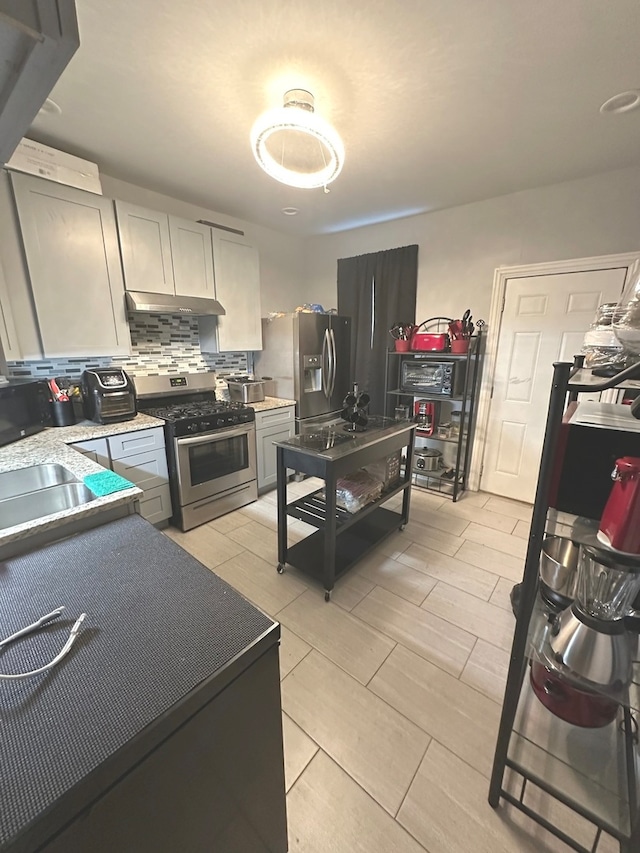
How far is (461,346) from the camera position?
3090 millimetres

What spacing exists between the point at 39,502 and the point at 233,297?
2396mm

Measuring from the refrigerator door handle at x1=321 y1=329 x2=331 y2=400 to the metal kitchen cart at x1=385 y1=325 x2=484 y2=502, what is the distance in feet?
2.12

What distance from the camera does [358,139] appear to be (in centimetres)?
212

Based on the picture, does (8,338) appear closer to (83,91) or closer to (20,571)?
(83,91)

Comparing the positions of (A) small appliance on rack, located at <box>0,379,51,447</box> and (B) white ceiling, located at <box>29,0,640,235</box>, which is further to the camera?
(A) small appliance on rack, located at <box>0,379,51,447</box>

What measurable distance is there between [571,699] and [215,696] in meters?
1.49

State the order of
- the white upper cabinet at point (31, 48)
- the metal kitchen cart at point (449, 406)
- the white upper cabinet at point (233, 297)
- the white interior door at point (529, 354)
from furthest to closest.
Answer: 1. the metal kitchen cart at point (449, 406)
2. the white upper cabinet at point (233, 297)
3. the white interior door at point (529, 354)
4. the white upper cabinet at point (31, 48)

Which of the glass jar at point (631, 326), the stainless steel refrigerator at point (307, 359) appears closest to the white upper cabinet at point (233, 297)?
the stainless steel refrigerator at point (307, 359)

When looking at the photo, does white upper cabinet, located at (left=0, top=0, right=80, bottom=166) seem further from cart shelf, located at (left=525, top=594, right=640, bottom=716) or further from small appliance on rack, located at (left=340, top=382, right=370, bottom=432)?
small appliance on rack, located at (left=340, top=382, right=370, bottom=432)

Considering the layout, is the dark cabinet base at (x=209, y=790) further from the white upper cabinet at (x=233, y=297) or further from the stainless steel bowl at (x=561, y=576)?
the white upper cabinet at (x=233, y=297)

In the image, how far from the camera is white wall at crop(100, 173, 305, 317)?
9.84 feet

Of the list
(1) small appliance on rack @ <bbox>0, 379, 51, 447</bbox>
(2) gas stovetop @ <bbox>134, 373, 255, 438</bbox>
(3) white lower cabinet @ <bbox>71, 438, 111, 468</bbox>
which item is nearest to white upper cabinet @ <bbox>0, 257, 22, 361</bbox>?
(1) small appliance on rack @ <bbox>0, 379, 51, 447</bbox>

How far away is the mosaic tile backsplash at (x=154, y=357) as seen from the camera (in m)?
2.56

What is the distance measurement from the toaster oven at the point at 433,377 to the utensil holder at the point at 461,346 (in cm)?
12
